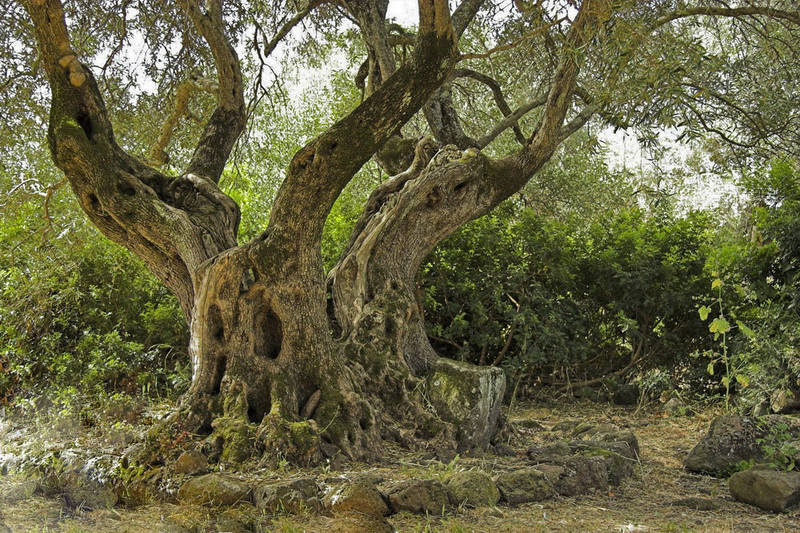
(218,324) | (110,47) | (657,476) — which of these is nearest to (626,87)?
(657,476)

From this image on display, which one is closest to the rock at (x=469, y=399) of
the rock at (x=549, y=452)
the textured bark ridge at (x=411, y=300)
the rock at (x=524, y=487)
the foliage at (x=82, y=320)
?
the textured bark ridge at (x=411, y=300)

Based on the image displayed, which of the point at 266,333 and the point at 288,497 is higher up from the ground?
the point at 266,333

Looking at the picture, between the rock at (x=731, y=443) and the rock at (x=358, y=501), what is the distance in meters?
2.77

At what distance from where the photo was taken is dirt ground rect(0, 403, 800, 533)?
12.2 ft

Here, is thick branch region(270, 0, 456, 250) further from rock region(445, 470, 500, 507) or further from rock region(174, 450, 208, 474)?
rock region(445, 470, 500, 507)

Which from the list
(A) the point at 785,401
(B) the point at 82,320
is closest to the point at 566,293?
(A) the point at 785,401

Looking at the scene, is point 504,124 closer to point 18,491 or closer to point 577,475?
point 577,475

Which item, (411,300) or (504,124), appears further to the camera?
(504,124)

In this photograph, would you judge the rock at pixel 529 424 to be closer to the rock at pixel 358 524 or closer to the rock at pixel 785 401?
the rock at pixel 785 401

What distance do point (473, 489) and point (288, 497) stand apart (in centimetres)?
112

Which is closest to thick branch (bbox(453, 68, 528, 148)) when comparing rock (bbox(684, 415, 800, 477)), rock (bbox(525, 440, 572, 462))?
rock (bbox(525, 440, 572, 462))

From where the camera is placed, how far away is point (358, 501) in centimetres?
388

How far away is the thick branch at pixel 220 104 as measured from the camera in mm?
7238

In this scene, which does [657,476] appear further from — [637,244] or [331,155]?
[637,244]
